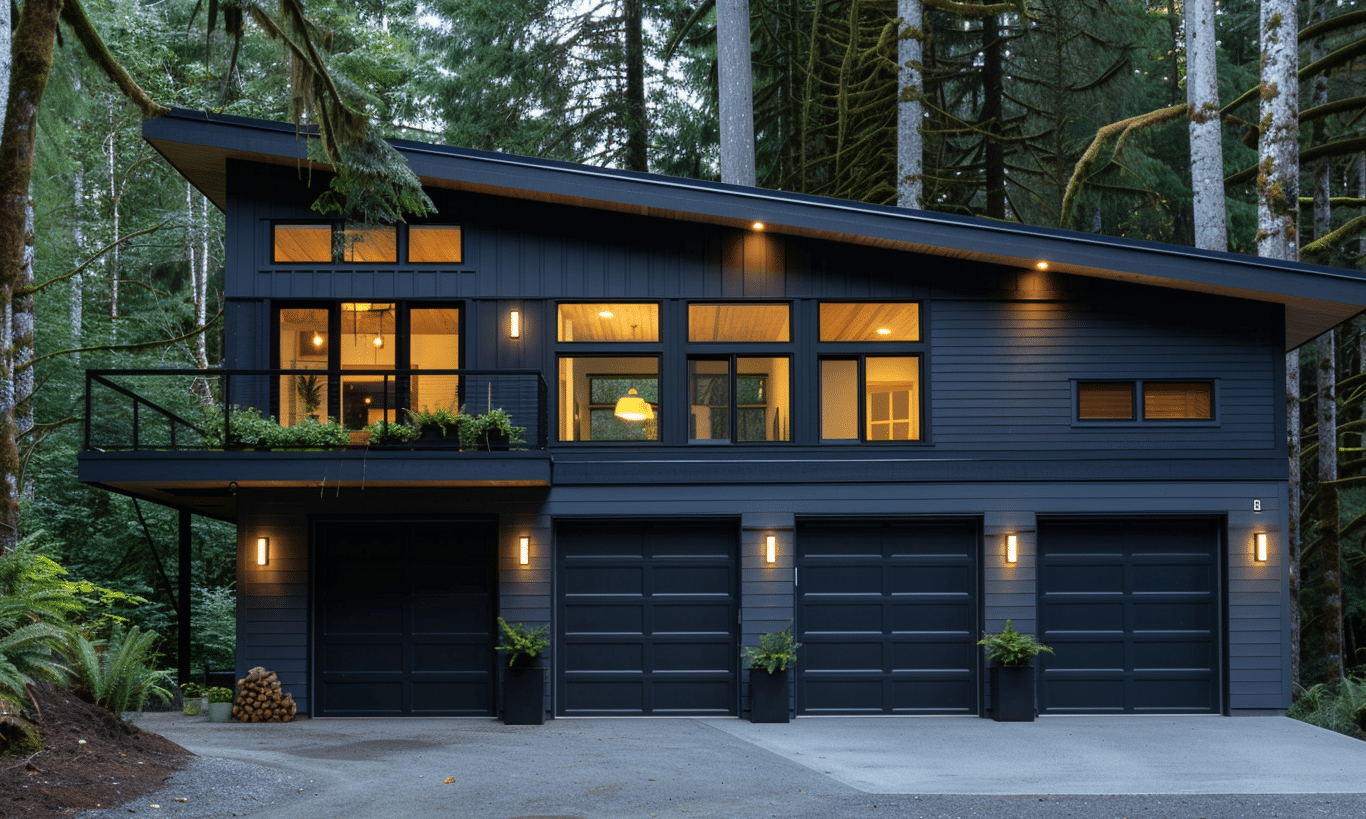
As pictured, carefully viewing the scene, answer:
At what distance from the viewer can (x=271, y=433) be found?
10.9m

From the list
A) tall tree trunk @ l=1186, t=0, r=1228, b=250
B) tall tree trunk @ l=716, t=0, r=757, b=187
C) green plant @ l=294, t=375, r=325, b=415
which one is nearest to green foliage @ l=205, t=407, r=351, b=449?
green plant @ l=294, t=375, r=325, b=415

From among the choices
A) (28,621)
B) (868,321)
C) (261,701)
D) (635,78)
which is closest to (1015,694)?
(868,321)

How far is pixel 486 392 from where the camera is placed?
11773 millimetres

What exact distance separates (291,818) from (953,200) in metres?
16.5

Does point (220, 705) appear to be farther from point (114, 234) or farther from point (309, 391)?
point (114, 234)

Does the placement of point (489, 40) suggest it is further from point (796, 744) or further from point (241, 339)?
point (796, 744)

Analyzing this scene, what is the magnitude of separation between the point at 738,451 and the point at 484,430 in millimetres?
2766

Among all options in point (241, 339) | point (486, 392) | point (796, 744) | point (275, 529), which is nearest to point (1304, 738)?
point (796, 744)

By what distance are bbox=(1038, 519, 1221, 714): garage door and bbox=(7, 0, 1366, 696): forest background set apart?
3.80 metres

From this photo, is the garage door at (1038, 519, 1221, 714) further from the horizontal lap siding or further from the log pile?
the log pile

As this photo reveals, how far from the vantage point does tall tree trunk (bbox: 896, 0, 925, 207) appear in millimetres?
15688

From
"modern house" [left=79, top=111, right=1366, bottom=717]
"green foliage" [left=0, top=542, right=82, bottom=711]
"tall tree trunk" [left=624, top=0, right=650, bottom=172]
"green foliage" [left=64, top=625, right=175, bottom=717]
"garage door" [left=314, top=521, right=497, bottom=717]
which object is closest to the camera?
"green foliage" [left=0, top=542, right=82, bottom=711]

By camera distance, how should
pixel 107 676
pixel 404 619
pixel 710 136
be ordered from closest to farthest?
pixel 107 676
pixel 404 619
pixel 710 136

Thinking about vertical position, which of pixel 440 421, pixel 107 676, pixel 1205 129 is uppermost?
pixel 1205 129
